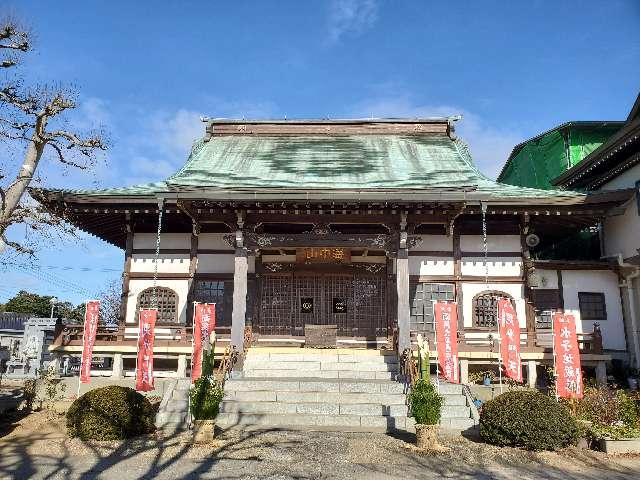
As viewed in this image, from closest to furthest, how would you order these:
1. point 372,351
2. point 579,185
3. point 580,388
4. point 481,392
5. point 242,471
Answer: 1. point 242,471
2. point 580,388
3. point 481,392
4. point 372,351
5. point 579,185

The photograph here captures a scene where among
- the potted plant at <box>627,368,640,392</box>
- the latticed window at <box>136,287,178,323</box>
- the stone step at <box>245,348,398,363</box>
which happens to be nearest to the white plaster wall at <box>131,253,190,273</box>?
the latticed window at <box>136,287,178,323</box>

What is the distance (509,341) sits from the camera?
1425 cm

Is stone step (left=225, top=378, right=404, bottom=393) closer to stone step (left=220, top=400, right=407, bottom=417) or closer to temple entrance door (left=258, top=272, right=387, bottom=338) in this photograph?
stone step (left=220, top=400, right=407, bottom=417)

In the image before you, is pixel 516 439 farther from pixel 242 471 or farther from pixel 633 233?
pixel 633 233

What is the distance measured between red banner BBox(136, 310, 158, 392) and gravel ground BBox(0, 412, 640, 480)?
2.82 metres

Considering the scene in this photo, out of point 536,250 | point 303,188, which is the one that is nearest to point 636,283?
point 536,250

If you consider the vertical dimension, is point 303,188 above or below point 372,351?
above

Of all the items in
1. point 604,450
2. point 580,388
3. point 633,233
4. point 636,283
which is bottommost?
point 604,450

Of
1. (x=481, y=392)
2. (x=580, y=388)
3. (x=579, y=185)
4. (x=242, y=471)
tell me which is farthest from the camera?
(x=579, y=185)

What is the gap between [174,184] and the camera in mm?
14883

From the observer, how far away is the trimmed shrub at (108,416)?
1066cm

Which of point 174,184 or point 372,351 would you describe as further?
point 372,351

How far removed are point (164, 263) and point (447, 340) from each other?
10110 mm

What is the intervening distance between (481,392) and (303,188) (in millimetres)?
7733
